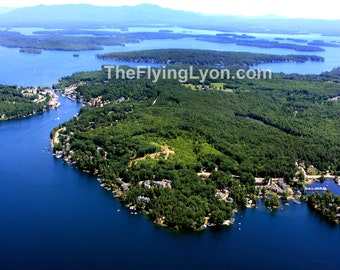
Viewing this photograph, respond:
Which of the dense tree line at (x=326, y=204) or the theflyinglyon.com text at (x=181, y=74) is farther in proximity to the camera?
the theflyinglyon.com text at (x=181, y=74)

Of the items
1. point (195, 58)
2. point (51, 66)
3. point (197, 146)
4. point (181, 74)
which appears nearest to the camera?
point (197, 146)

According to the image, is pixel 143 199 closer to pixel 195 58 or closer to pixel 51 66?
pixel 51 66

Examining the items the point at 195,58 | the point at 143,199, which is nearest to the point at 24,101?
the point at 143,199

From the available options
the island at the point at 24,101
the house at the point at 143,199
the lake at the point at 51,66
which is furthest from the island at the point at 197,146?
the lake at the point at 51,66

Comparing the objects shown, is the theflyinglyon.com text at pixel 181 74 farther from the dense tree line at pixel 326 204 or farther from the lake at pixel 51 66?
Answer: the dense tree line at pixel 326 204

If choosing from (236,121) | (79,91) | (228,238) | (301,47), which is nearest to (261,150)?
(236,121)

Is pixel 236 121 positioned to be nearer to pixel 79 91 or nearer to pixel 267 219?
pixel 267 219
